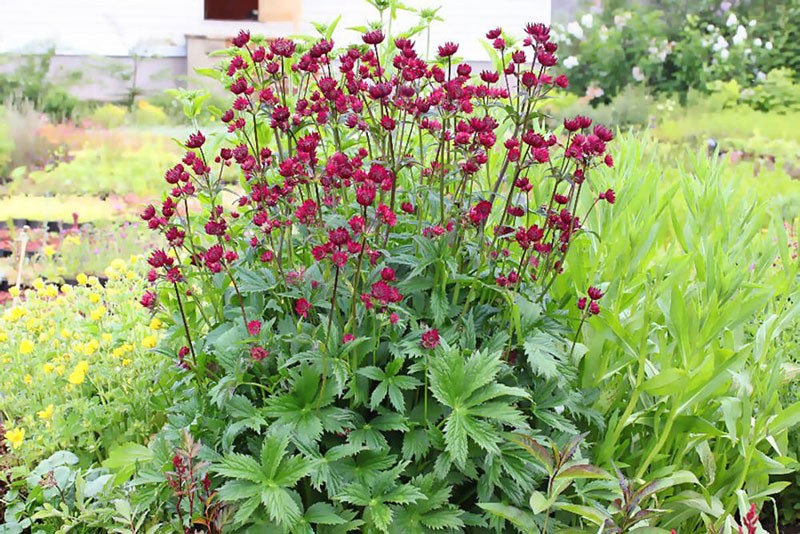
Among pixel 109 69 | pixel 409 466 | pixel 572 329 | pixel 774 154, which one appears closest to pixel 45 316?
pixel 409 466

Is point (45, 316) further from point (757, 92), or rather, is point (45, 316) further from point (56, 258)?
point (757, 92)

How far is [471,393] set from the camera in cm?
126

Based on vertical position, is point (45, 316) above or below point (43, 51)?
below

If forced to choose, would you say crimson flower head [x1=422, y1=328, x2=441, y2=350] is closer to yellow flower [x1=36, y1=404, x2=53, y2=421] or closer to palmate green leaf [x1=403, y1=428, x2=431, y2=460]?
palmate green leaf [x1=403, y1=428, x2=431, y2=460]

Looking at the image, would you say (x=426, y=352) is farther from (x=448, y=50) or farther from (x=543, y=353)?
(x=448, y=50)

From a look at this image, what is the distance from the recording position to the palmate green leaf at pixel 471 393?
47.9 inches

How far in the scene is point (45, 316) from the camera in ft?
7.08

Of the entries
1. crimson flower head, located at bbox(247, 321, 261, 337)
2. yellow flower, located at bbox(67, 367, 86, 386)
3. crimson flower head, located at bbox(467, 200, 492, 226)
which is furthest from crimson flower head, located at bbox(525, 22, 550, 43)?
yellow flower, located at bbox(67, 367, 86, 386)

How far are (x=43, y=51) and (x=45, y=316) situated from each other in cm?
327

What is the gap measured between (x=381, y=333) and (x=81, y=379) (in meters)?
0.81

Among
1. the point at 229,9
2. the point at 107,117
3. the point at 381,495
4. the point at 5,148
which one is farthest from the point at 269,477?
the point at 229,9

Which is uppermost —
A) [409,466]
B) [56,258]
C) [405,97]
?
[405,97]

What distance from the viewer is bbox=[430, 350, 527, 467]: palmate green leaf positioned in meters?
1.22

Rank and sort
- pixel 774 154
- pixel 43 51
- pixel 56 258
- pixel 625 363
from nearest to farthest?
1. pixel 625 363
2. pixel 56 258
3. pixel 43 51
4. pixel 774 154
